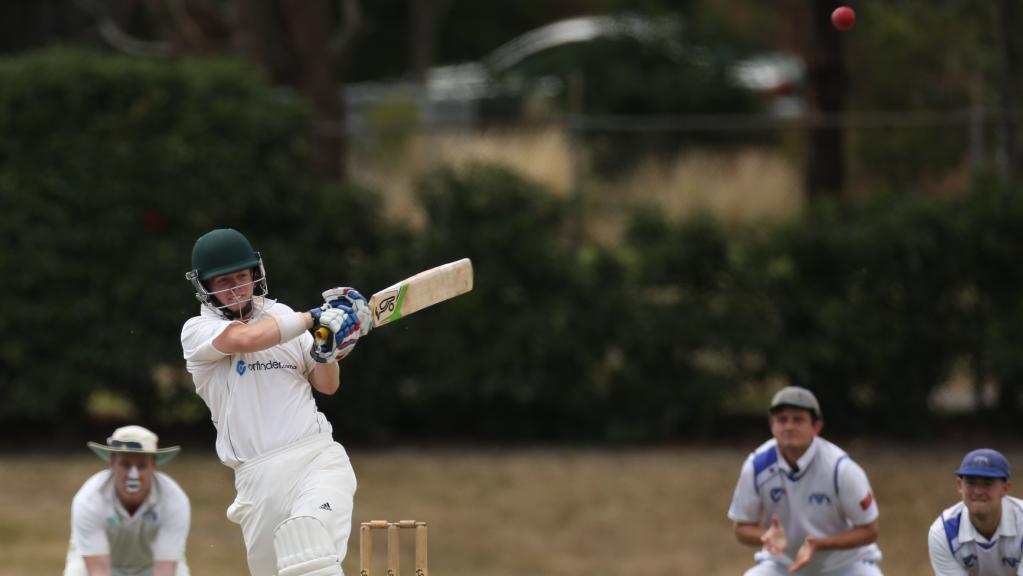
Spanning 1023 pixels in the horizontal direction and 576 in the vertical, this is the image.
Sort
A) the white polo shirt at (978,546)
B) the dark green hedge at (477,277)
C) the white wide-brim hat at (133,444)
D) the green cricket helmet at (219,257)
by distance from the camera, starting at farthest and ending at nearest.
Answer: the dark green hedge at (477,277) < the white wide-brim hat at (133,444) < the white polo shirt at (978,546) < the green cricket helmet at (219,257)

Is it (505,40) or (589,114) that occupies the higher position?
(505,40)

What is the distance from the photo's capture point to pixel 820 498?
19.0 feet

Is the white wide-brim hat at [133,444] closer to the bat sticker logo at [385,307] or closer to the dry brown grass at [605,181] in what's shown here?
the bat sticker logo at [385,307]

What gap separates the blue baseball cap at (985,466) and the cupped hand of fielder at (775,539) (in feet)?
2.97

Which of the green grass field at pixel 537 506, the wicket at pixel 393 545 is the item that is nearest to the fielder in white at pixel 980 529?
the wicket at pixel 393 545

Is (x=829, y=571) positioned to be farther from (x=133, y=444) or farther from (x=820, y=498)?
(x=133, y=444)

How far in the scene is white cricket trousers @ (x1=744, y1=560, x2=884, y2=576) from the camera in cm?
585

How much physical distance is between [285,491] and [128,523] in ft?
4.62

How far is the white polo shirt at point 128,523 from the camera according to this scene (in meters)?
5.66

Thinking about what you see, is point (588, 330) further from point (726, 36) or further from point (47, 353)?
point (726, 36)

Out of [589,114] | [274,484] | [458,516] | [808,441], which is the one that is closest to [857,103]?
[589,114]

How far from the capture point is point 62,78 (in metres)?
10.4

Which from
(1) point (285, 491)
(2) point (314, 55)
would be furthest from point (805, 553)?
(2) point (314, 55)

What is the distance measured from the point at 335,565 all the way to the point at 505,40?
20.4m
